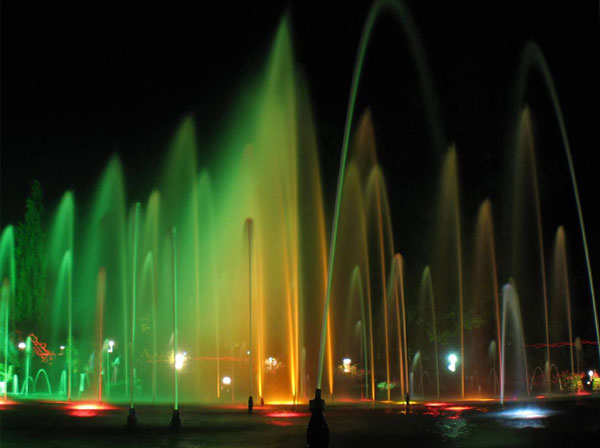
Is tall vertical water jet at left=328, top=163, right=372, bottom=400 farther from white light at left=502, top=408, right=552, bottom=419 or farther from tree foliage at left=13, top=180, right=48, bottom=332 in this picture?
tree foliage at left=13, top=180, right=48, bottom=332

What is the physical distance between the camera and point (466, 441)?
612 inches

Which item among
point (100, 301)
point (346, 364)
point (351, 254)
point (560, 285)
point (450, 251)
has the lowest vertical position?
point (346, 364)

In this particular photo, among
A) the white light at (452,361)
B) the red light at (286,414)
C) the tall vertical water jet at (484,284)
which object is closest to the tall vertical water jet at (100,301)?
the white light at (452,361)

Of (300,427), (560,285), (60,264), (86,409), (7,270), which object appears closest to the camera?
(300,427)

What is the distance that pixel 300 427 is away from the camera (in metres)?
18.3

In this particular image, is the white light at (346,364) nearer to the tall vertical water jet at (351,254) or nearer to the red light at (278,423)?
the tall vertical water jet at (351,254)

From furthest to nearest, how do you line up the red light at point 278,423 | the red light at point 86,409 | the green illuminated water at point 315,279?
the green illuminated water at point 315,279
the red light at point 86,409
the red light at point 278,423

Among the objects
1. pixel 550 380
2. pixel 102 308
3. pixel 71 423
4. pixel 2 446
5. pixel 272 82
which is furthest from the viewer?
pixel 102 308

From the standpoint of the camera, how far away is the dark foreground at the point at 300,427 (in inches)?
615

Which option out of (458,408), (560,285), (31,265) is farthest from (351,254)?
(31,265)

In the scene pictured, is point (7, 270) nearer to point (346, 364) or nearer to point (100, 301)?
point (100, 301)

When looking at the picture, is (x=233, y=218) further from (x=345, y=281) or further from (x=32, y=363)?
(x=32, y=363)

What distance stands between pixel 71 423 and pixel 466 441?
10851 millimetres

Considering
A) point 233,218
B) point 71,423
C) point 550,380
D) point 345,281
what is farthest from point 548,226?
point 71,423
